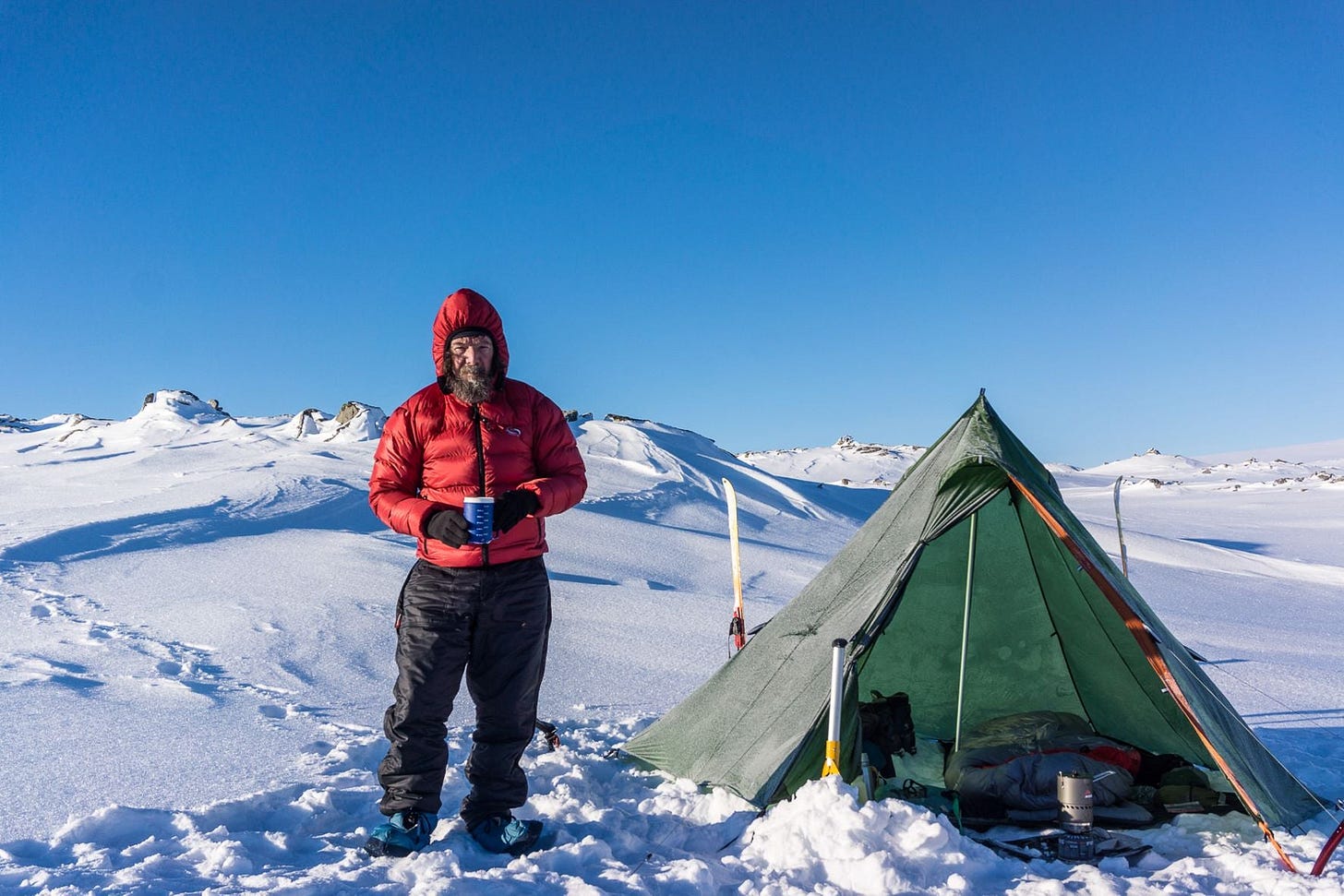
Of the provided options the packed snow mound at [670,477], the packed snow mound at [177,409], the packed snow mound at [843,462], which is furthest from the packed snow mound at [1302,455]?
the packed snow mound at [177,409]

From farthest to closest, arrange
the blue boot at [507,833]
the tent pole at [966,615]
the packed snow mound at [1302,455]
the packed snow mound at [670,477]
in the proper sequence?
the packed snow mound at [1302,455] → the packed snow mound at [670,477] → the tent pole at [966,615] → the blue boot at [507,833]

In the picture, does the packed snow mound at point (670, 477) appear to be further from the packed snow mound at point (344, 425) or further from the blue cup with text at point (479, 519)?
the blue cup with text at point (479, 519)

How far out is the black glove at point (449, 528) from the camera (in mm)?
2826

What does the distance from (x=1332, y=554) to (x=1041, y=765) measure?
74.4ft

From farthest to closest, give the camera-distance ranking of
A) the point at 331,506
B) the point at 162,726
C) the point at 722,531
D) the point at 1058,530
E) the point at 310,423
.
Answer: the point at 310,423
the point at 722,531
the point at 331,506
the point at 162,726
the point at 1058,530

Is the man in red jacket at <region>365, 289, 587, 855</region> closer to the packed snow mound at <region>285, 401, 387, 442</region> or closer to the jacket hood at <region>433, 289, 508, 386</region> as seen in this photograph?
the jacket hood at <region>433, 289, 508, 386</region>

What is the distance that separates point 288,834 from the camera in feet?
10.1

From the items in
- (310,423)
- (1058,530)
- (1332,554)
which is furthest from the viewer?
(310,423)

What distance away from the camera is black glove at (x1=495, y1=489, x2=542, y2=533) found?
2879 mm

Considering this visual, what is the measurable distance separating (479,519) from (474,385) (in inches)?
24.5

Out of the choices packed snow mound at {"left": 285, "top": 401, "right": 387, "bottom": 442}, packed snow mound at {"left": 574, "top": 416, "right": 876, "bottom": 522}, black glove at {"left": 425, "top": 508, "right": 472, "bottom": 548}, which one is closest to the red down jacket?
black glove at {"left": 425, "top": 508, "right": 472, "bottom": 548}

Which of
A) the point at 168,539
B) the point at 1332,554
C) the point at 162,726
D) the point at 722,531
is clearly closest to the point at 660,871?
the point at 162,726

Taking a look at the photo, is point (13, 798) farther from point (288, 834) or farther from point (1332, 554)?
point (1332, 554)

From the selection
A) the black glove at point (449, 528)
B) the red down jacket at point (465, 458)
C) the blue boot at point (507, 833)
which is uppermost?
the red down jacket at point (465, 458)
